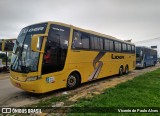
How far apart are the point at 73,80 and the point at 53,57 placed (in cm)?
199

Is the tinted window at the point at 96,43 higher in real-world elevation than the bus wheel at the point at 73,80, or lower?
higher

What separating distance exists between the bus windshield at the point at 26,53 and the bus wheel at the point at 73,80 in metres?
2.26

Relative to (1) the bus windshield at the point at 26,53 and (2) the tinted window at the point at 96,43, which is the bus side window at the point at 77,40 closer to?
(2) the tinted window at the point at 96,43

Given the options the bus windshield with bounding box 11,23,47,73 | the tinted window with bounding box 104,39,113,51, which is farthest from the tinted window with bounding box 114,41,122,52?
the bus windshield with bounding box 11,23,47,73

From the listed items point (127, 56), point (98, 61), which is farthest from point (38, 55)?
point (127, 56)

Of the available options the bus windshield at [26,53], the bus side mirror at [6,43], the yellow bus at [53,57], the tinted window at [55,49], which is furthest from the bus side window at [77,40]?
the bus side mirror at [6,43]

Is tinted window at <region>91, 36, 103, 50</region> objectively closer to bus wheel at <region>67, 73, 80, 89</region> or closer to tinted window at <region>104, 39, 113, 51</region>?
tinted window at <region>104, 39, 113, 51</region>

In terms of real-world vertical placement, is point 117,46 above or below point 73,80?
above

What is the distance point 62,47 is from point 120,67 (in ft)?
27.1

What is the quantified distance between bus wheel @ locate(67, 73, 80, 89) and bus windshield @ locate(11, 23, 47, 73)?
7.43 ft

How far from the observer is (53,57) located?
7.64 m

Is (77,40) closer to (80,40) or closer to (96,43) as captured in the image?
(80,40)

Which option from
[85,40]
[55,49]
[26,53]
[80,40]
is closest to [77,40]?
[80,40]

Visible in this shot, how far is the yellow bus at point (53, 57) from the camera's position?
7.02 meters
